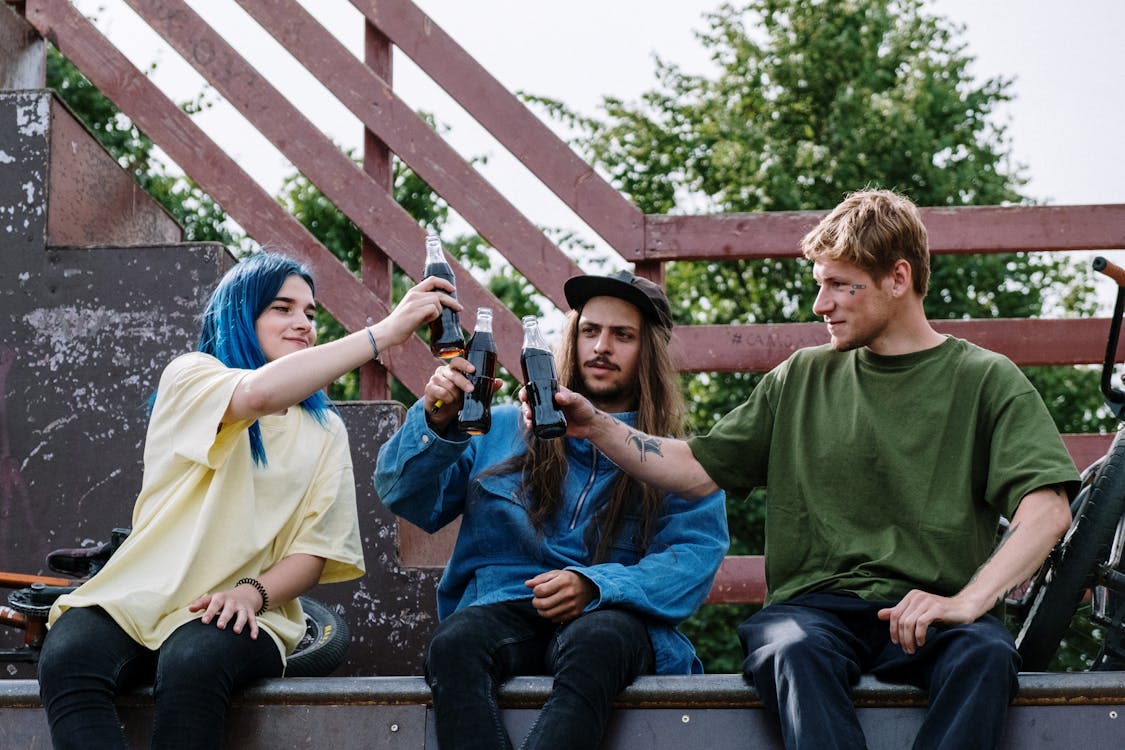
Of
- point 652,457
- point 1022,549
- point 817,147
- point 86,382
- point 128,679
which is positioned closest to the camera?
point 1022,549

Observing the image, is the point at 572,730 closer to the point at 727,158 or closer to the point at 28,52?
the point at 28,52

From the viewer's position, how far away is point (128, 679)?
121 inches

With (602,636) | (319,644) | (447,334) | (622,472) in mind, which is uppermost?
(447,334)

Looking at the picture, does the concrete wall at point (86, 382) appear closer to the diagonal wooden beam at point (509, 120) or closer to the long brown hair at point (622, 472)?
the long brown hair at point (622, 472)

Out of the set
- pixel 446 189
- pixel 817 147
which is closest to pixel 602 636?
pixel 446 189

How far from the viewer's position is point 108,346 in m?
4.20

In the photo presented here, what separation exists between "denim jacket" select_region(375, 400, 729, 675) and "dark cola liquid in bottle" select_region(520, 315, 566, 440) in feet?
0.66

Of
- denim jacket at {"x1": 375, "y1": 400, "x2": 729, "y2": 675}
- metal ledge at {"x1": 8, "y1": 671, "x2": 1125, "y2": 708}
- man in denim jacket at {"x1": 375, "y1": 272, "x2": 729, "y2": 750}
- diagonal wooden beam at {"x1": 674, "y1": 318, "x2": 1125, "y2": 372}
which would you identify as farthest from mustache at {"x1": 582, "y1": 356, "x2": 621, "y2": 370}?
diagonal wooden beam at {"x1": 674, "y1": 318, "x2": 1125, "y2": 372}

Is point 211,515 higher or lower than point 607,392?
lower

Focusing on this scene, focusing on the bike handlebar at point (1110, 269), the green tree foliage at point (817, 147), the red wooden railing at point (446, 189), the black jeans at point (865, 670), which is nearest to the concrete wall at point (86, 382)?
the red wooden railing at point (446, 189)

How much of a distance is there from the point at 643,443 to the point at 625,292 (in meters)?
0.53

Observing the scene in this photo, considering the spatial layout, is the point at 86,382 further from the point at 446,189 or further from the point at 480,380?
the point at 480,380

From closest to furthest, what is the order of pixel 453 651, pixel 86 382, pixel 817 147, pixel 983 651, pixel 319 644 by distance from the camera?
1. pixel 983 651
2. pixel 453 651
3. pixel 319 644
4. pixel 86 382
5. pixel 817 147

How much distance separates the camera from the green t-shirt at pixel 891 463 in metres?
3.02
